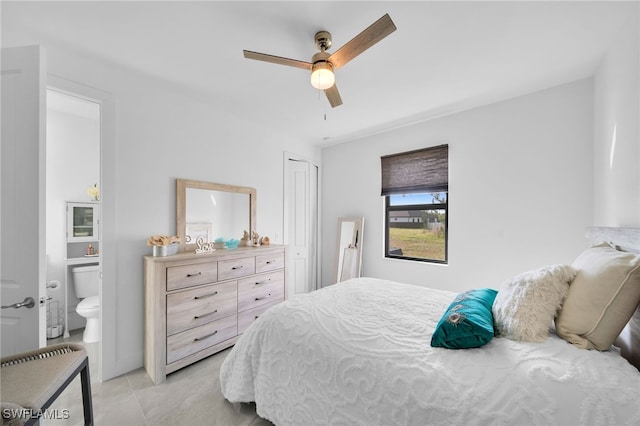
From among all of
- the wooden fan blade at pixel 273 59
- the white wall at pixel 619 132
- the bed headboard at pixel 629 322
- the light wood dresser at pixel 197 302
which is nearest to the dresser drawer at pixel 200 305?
the light wood dresser at pixel 197 302

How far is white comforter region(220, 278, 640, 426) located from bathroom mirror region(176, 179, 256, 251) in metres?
1.42

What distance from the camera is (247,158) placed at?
128 inches

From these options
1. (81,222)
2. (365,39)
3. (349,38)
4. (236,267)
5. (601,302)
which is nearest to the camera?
(601,302)

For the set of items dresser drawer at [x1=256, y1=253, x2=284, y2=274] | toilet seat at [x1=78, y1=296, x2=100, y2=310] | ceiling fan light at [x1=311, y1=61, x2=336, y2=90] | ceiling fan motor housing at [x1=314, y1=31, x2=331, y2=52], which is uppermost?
ceiling fan motor housing at [x1=314, y1=31, x2=331, y2=52]

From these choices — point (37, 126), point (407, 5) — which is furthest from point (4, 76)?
point (407, 5)

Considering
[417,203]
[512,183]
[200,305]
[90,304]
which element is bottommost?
[90,304]

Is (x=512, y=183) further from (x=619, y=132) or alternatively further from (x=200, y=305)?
(x=200, y=305)

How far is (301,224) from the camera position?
4.08 meters

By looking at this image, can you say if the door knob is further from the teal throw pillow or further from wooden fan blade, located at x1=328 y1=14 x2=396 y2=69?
wooden fan blade, located at x1=328 y1=14 x2=396 y2=69

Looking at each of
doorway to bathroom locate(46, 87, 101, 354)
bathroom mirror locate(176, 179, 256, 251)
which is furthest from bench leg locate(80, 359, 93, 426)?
doorway to bathroom locate(46, 87, 101, 354)

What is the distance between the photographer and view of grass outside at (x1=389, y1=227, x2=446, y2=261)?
10.7 ft

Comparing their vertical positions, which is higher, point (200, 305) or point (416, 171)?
point (416, 171)

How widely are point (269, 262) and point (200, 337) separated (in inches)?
39.2

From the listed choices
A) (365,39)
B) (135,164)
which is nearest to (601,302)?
(365,39)
